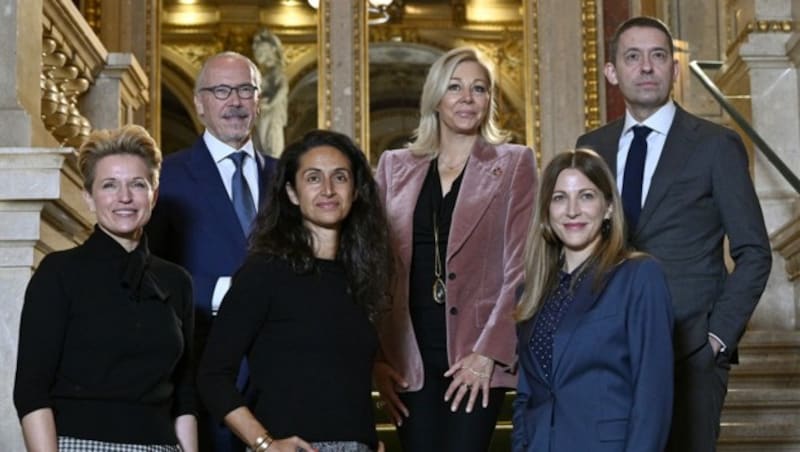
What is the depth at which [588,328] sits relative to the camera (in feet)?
13.9

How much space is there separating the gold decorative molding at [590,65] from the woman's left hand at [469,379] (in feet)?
23.8

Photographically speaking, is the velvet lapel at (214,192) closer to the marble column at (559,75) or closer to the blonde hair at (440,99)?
the blonde hair at (440,99)

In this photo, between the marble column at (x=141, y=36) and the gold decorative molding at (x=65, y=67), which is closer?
the gold decorative molding at (x=65, y=67)

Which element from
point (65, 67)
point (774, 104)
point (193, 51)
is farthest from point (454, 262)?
point (193, 51)

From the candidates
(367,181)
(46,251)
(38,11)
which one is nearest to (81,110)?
(38,11)

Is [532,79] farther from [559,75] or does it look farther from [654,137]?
[654,137]

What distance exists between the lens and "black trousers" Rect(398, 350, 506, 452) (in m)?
4.79

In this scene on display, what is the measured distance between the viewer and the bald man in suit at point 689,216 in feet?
15.2

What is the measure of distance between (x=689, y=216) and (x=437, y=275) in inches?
31.8

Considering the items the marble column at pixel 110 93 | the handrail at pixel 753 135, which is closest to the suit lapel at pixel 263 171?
the marble column at pixel 110 93

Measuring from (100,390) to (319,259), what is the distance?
71cm

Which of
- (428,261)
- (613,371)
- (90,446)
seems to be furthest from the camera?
(428,261)

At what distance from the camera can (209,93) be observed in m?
5.18

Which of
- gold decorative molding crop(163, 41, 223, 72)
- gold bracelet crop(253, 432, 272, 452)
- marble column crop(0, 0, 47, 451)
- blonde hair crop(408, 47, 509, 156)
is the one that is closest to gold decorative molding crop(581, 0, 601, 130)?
gold decorative molding crop(163, 41, 223, 72)
